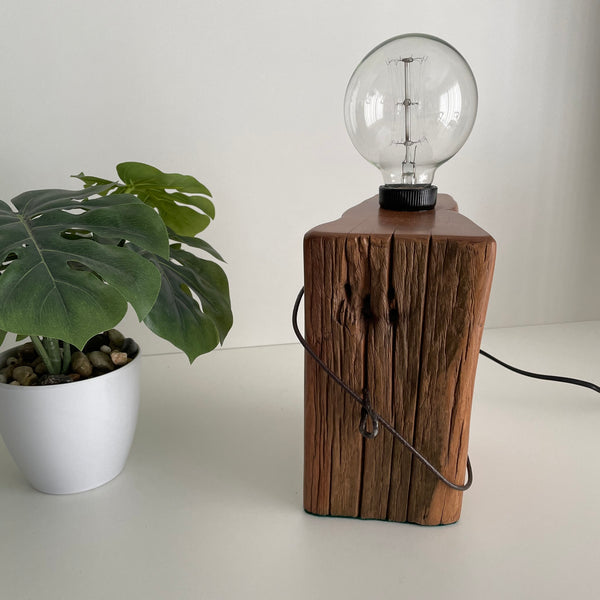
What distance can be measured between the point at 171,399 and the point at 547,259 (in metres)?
1.17

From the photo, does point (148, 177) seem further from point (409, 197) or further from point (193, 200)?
point (409, 197)

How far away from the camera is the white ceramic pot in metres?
0.93

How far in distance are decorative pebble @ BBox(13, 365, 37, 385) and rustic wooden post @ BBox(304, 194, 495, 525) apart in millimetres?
440

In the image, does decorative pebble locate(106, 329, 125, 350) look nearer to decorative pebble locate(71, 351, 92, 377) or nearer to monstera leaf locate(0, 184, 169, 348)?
decorative pebble locate(71, 351, 92, 377)

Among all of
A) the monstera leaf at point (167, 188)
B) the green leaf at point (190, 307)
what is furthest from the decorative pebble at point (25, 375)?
the monstera leaf at point (167, 188)

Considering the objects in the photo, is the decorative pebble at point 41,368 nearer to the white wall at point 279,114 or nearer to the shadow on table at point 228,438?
the shadow on table at point 228,438

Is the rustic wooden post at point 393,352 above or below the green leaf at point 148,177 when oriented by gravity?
below

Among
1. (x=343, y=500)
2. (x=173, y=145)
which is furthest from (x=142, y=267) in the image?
(x=173, y=145)

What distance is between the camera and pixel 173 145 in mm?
1543

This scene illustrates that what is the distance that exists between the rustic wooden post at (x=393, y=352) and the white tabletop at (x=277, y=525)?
0.07m

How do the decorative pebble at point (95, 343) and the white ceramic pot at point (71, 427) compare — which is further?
the decorative pebble at point (95, 343)

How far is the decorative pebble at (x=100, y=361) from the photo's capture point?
3.32 feet

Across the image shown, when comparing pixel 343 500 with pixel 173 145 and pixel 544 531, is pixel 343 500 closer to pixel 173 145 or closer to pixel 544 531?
pixel 544 531

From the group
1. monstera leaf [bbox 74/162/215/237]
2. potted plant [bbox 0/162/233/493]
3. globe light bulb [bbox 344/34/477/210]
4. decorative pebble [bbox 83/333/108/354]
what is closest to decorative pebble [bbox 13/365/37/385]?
potted plant [bbox 0/162/233/493]
